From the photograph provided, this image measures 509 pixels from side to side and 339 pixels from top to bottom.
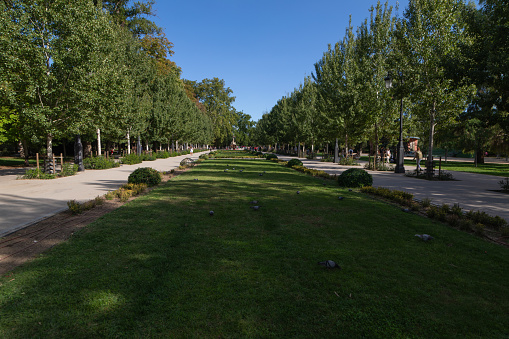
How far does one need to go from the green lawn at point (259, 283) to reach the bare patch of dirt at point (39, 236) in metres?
0.34

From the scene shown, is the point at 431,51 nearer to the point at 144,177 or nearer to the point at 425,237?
the point at 425,237

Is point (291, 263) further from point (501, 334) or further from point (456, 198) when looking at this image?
point (456, 198)

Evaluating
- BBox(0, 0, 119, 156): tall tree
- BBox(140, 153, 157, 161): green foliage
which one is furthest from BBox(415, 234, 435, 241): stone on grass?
BBox(140, 153, 157, 161): green foliage

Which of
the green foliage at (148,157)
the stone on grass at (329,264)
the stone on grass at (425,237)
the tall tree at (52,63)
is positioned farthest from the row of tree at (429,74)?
the green foliage at (148,157)

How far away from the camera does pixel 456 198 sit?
31.7 feet

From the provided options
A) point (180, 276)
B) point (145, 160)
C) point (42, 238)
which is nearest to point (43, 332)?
point (180, 276)

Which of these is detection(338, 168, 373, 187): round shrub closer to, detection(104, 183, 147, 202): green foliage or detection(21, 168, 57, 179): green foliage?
detection(104, 183, 147, 202): green foliage

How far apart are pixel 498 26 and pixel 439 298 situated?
9821 mm

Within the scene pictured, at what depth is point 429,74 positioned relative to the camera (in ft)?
51.3

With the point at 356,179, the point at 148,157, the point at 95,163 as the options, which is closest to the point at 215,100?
the point at 148,157

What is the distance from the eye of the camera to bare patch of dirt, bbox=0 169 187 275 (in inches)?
176

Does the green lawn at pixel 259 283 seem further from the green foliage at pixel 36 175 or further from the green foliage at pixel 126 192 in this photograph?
the green foliage at pixel 36 175

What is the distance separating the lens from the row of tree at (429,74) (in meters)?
9.16

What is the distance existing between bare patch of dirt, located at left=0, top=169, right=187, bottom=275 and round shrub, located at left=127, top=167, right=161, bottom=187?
4.06 metres
